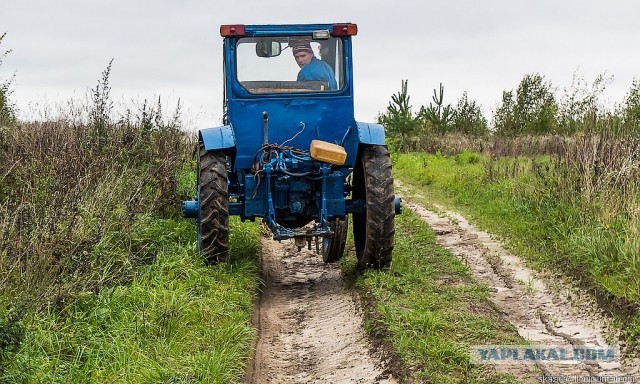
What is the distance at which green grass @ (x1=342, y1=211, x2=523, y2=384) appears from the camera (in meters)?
5.78

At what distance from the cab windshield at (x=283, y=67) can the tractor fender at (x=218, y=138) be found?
550 millimetres

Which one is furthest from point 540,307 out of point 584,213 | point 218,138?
point 218,138

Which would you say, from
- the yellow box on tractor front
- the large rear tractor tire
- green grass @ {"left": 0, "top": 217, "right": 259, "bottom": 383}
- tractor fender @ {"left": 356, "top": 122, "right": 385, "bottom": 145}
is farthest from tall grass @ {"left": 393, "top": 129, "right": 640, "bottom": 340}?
green grass @ {"left": 0, "top": 217, "right": 259, "bottom": 383}

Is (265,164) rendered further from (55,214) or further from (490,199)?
(490,199)

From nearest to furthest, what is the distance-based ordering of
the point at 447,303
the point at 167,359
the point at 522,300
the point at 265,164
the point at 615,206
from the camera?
1. the point at 167,359
2. the point at 447,303
3. the point at 522,300
4. the point at 265,164
5. the point at 615,206

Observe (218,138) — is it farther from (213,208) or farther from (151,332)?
(151,332)

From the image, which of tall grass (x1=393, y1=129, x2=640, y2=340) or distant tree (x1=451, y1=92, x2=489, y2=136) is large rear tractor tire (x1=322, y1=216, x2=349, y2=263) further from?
distant tree (x1=451, y1=92, x2=489, y2=136)

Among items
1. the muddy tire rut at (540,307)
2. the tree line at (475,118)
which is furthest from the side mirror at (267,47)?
the tree line at (475,118)

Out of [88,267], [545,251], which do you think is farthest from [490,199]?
[88,267]

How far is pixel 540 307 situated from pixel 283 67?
3.69m

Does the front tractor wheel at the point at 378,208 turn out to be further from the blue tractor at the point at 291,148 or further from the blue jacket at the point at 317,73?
the blue jacket at the point at 317,73

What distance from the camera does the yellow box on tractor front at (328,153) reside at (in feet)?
27.3

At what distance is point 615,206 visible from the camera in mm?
9578

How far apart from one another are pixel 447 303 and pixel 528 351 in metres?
1.30
